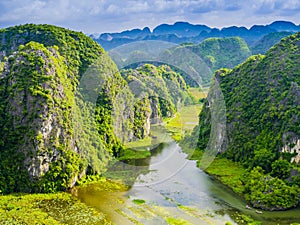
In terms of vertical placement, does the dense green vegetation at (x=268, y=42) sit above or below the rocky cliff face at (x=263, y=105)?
above

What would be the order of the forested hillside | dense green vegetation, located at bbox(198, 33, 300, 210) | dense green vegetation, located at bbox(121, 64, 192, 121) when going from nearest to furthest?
dense green vegetation, located at bbox(198, 33, 300, 210)
the forested hillside
dense green vegetation, located at bbox(121, 64, 192, 121)

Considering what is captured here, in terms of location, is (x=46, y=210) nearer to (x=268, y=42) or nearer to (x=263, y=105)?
(x=263, y=105)

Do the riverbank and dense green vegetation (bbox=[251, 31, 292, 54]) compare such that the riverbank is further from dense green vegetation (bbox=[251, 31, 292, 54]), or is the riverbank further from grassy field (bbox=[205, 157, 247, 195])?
dense green vegetation (bbox=[251, 31, 292, 54])

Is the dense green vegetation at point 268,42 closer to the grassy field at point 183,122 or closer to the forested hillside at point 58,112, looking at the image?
the grassy field at point 183,122

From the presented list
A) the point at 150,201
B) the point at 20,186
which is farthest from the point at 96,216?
the point at 20,186

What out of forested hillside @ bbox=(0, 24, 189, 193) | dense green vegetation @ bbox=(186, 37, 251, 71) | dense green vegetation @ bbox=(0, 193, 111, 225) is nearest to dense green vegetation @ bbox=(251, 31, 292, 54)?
dense green vegetation @ bbox=(186, 37, 251, 71)

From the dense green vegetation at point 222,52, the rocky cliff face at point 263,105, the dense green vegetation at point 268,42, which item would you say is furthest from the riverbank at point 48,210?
the dense green vegetation at point 268,42

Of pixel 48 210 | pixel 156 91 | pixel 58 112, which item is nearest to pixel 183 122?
pixel 156 91
